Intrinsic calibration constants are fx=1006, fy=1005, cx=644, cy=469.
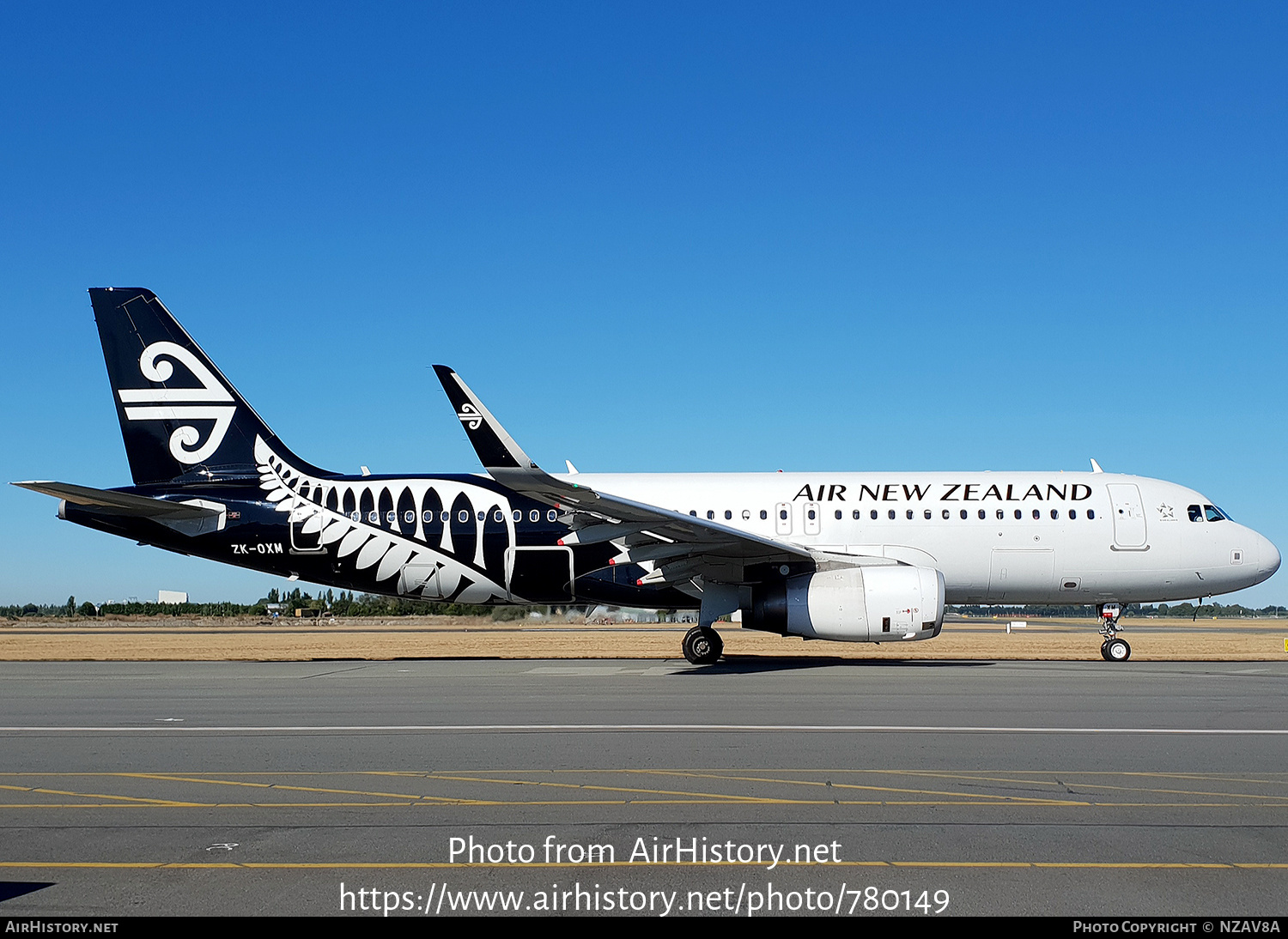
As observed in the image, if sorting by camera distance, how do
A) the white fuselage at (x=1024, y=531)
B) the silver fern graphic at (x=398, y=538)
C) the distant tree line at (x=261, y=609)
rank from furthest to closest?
the distant tree line at (x=261, y=609)
the silver fern graphic at (x=398, y=538)
the white fuselage at (x=1024, y=531)

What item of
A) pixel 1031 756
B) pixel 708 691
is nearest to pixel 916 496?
pixel 708 691

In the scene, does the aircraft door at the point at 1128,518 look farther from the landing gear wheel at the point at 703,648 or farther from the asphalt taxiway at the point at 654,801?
the landing gear wheel at the point at 703,648

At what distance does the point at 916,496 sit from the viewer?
70.0ft

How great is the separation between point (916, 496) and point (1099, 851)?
53.3ft

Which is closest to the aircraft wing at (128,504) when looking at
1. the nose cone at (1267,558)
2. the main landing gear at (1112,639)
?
the main landing gear at (1112,639)

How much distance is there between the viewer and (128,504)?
20859 mm

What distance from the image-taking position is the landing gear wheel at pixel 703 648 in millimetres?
20062

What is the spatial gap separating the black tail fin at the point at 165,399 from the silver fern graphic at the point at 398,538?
1168mm

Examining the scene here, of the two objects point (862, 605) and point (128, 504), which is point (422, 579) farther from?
point (862, 605)

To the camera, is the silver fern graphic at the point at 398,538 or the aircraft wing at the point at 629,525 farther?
the silver fern graphic at the point at 398,538

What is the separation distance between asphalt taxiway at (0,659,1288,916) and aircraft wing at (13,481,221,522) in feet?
22.3

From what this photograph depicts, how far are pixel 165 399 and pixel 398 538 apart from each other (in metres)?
6.23
